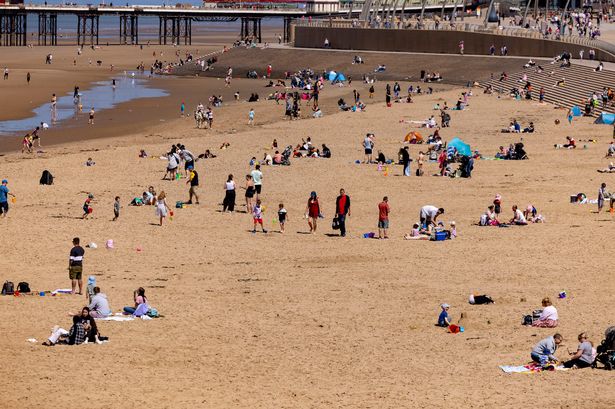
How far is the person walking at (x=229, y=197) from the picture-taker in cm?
3088

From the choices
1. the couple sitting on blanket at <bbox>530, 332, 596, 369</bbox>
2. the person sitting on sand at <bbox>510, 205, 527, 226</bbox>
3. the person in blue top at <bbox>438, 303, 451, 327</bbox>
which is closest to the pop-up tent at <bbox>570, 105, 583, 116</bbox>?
the person sitting on sand at <bbox>510, 205, 527, 226</bbox>

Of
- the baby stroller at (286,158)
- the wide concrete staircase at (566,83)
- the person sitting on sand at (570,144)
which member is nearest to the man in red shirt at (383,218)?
the baby stroller at (286,158)

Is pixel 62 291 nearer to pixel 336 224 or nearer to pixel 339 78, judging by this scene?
pixel 336 224

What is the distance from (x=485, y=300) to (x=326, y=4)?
9075 cm

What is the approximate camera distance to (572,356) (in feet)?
61.2

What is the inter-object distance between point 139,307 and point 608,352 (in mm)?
7470

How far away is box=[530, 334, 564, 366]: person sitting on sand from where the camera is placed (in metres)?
18.5

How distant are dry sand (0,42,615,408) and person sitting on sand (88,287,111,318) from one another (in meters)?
0.32

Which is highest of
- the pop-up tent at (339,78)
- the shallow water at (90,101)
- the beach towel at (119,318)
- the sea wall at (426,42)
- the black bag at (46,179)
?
the sea wall at (426,42)

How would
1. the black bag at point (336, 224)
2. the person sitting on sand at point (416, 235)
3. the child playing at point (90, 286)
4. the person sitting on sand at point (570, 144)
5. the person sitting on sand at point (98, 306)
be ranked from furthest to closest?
1. the person sitting on sand at point (570, 144)
2. the black bag at point (336, 224)
3. the person sitting on sand at point (416, 235)
4. the child playing at point (90, 286)
5. the person sitting on sand at point (98, 306)

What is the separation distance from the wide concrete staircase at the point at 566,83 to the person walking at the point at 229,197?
2476 centimetres

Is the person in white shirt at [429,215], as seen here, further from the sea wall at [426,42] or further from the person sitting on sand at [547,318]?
the sea wall at [426,42]

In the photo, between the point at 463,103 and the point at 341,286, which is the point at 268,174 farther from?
the point at 463,103

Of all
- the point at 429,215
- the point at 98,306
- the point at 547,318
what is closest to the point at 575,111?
the point at 429,215
